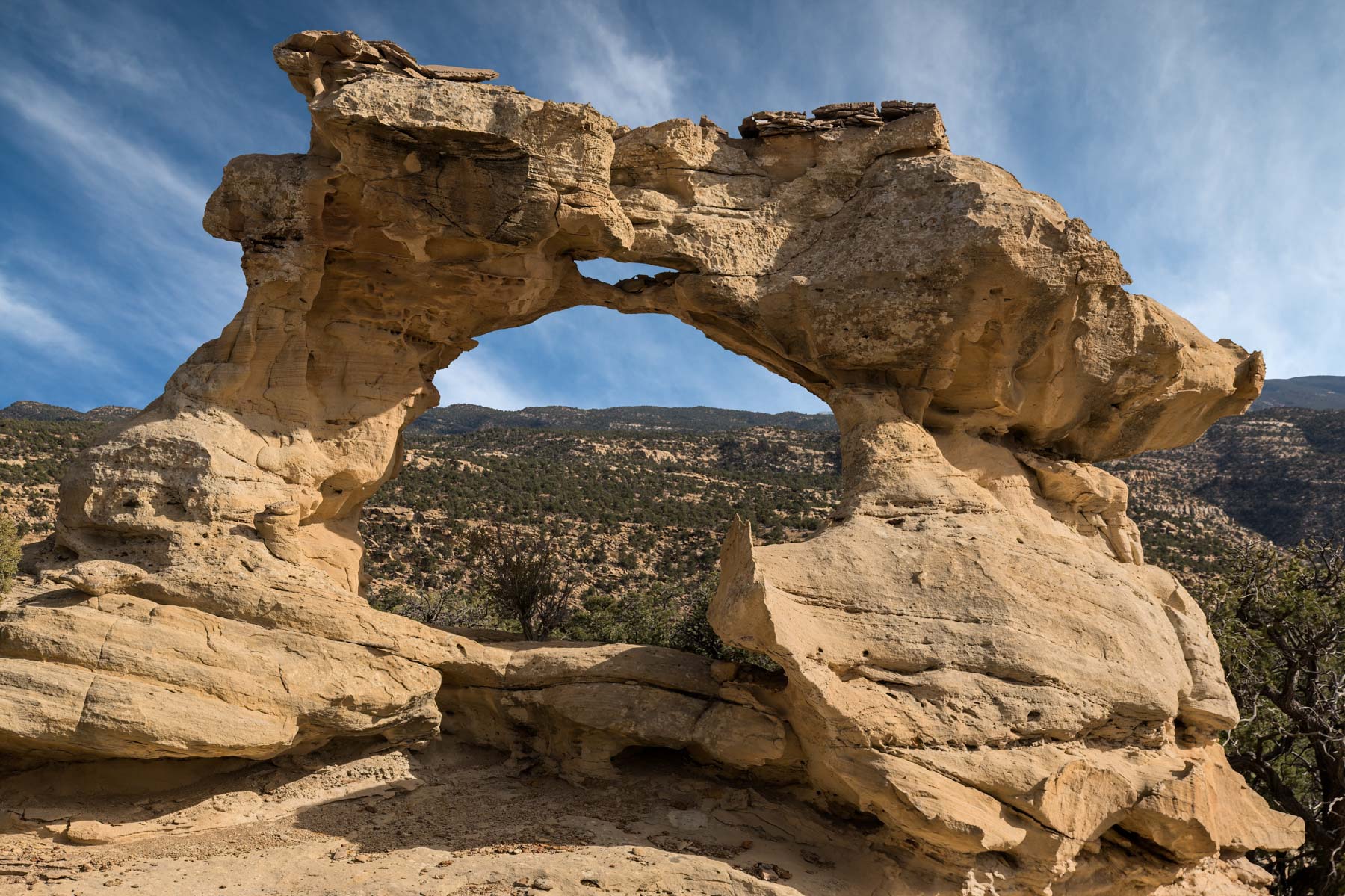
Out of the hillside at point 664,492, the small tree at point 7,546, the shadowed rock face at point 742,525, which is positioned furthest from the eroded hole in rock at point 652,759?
the hillside at point 664,492

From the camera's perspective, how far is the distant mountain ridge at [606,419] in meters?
67.8

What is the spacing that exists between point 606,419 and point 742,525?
65.5m

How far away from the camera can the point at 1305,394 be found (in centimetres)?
11288

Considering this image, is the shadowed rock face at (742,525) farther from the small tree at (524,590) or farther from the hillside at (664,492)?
the hillside at (664,492)

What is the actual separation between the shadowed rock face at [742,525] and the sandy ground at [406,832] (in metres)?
0.43

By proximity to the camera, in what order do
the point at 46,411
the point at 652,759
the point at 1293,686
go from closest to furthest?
the point at 652,759 → the point at 1293,686 → the point at 46,411

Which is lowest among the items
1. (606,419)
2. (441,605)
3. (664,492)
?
(441,605)

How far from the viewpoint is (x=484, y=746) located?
912cm

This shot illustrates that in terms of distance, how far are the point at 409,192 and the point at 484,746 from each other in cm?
600

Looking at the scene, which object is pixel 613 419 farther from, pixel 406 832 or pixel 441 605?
pixel 406 832

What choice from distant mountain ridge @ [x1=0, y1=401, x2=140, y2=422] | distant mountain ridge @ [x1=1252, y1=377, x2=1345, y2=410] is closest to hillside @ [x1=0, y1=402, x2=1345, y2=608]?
distant mountain ridge @ [x1=0, y1=401, x2=140, y2=422]

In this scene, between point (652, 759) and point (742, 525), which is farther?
point (652, 759)

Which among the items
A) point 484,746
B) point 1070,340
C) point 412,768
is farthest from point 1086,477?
point 412,768

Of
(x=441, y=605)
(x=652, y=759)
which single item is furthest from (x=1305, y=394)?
(x=652, y=759)
